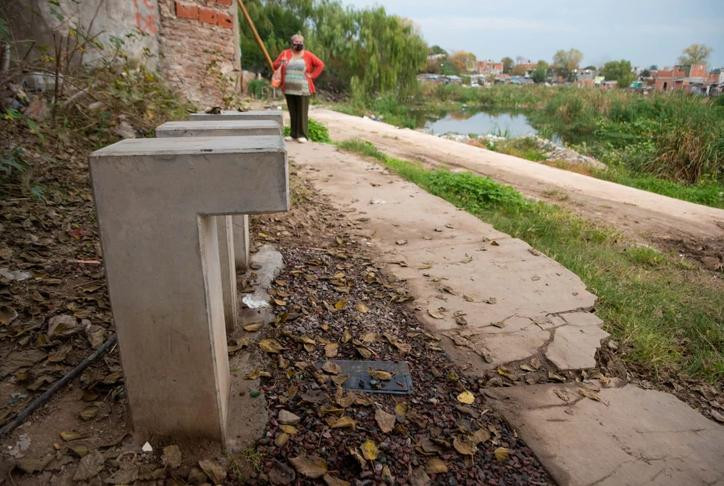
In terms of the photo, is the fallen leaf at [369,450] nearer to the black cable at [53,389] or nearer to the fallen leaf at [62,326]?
the black cable at [53,389]

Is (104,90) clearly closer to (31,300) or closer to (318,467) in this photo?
(31,300)

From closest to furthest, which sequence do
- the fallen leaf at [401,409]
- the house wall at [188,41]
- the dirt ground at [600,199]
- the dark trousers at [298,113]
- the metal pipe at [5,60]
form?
the fallen leaf at [401,409]
the metal pipe at [5,60]
the house wall at [188,41]
the dirt ground at [600,199]
the dark trousers at [298,113]

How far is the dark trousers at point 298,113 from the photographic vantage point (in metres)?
7.14

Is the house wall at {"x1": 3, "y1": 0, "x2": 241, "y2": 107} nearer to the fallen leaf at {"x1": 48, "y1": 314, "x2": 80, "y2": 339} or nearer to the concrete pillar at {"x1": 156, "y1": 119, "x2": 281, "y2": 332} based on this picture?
the concrete pillar at {"x1": 156, "y1": 119, "x2": 281, "y2": 332}

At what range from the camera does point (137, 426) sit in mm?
1456

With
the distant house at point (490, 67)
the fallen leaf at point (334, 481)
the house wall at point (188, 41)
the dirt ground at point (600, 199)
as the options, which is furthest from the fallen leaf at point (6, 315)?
the distant house at point (490, 67)

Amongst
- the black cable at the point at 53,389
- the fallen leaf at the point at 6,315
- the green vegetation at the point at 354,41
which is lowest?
the black cable at the point at 53,389

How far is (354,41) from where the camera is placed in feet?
76.6

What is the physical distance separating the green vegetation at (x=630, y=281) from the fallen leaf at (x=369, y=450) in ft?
4.71

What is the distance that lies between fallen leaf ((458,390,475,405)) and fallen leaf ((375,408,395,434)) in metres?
0.31

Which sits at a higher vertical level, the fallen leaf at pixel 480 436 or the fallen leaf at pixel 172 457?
the fallen leaf at pixel 172 457

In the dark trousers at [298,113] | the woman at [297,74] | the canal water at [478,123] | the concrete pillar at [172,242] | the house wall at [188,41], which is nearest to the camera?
the concrete pillar at [172,242]

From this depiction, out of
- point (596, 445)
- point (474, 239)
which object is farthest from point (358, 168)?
point (596, 445)

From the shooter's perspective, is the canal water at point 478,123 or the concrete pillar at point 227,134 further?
the canal water at point 478,123
